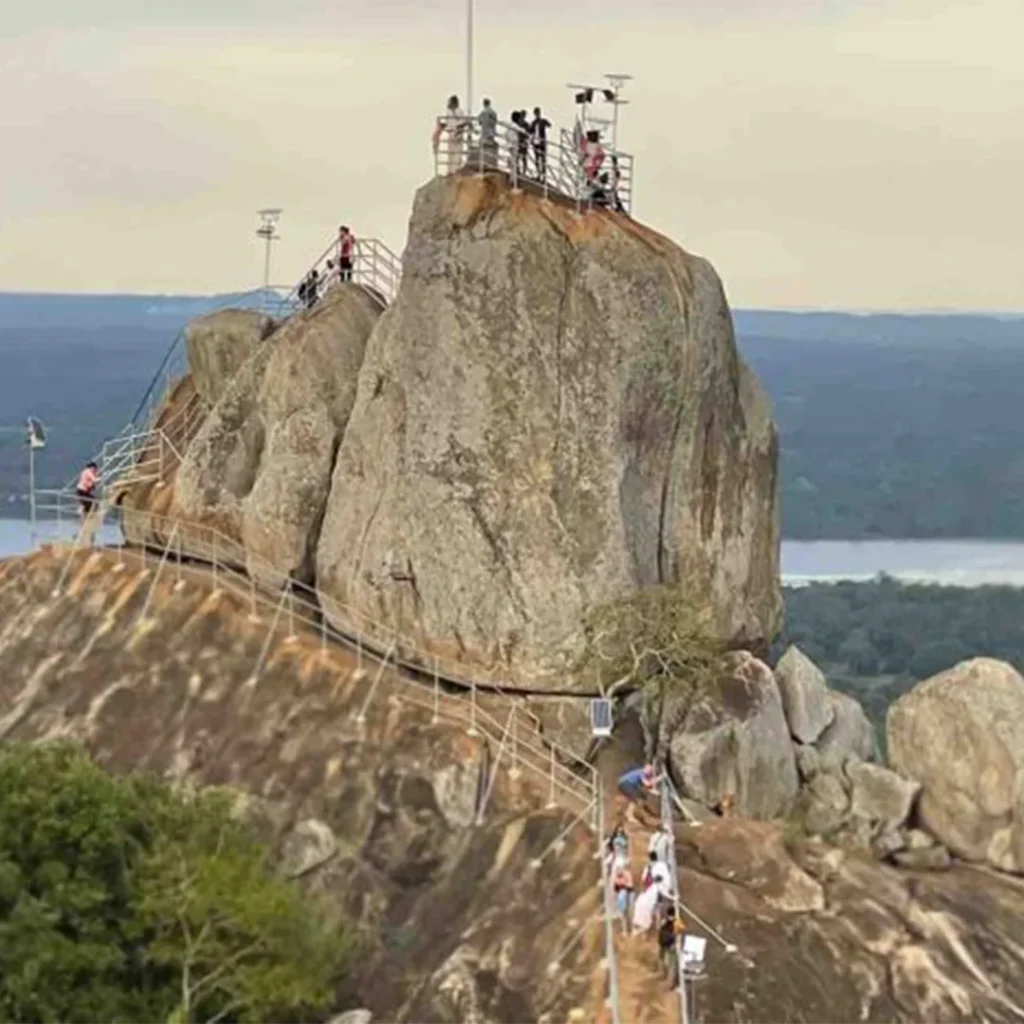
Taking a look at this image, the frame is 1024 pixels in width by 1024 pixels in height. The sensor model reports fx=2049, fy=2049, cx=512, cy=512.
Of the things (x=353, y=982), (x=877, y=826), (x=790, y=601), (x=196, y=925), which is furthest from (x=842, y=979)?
(x=790, y=601)

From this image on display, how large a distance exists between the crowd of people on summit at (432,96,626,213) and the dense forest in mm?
90375

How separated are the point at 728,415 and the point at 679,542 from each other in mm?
3671

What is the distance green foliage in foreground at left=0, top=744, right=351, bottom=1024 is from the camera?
36.0 metres

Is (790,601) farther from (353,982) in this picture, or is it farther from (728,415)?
(353,982)

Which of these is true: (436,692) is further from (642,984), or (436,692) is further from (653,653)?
(642,984)

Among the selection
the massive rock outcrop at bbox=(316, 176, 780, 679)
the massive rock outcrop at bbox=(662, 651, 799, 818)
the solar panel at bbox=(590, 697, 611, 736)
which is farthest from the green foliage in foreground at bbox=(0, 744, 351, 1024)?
the massive rock outcrop at bbox=(316, 176, 780, 679)

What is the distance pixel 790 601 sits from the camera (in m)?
182

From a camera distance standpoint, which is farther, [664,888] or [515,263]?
[515,263]

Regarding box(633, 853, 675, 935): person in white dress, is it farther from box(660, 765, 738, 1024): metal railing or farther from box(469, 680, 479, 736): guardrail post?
box(469, 680, 479, 736): guardrail post

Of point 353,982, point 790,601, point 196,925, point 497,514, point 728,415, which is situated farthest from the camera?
point 790,601

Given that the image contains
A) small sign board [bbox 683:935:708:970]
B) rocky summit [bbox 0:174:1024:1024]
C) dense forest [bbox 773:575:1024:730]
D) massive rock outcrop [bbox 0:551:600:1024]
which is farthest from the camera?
dense forest [bbox 773:575:1024:730]

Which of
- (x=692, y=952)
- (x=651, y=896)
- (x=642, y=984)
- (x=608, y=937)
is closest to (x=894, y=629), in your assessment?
(x=651, y=896)

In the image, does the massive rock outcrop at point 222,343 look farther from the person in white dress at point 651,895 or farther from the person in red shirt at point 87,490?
the person in white dress at point 651,895

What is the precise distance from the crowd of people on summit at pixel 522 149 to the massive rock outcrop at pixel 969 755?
14080mm
